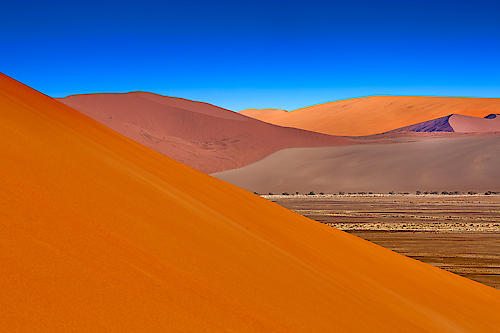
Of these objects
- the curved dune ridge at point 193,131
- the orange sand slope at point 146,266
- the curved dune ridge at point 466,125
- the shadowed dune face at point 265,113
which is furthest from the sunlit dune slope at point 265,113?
the orange sand slope at point 146,266

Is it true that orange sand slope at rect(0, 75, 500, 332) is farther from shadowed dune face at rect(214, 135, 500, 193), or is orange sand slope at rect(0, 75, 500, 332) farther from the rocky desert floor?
shadowed dune face at rect(214, 135, 500, 193)

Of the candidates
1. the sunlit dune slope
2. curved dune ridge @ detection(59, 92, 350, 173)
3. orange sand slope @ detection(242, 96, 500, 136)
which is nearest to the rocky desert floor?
curved dune ridge @ detection(59, 92, 350, 173)

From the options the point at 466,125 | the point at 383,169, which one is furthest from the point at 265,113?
the point at 383,169

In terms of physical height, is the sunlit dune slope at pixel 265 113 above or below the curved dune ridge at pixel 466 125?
above

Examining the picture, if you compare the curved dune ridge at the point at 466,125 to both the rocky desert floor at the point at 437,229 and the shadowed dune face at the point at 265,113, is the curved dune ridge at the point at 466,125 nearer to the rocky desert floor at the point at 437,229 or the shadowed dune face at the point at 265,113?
the rocky desert floor at the point at 437,229

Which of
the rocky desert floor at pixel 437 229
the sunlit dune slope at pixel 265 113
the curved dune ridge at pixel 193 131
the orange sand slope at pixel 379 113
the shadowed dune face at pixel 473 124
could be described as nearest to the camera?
the rocky desert floor at pixel 437 229

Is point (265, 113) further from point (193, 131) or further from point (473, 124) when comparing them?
point (193, 131)

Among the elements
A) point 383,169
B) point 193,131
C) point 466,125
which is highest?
point 466,125
